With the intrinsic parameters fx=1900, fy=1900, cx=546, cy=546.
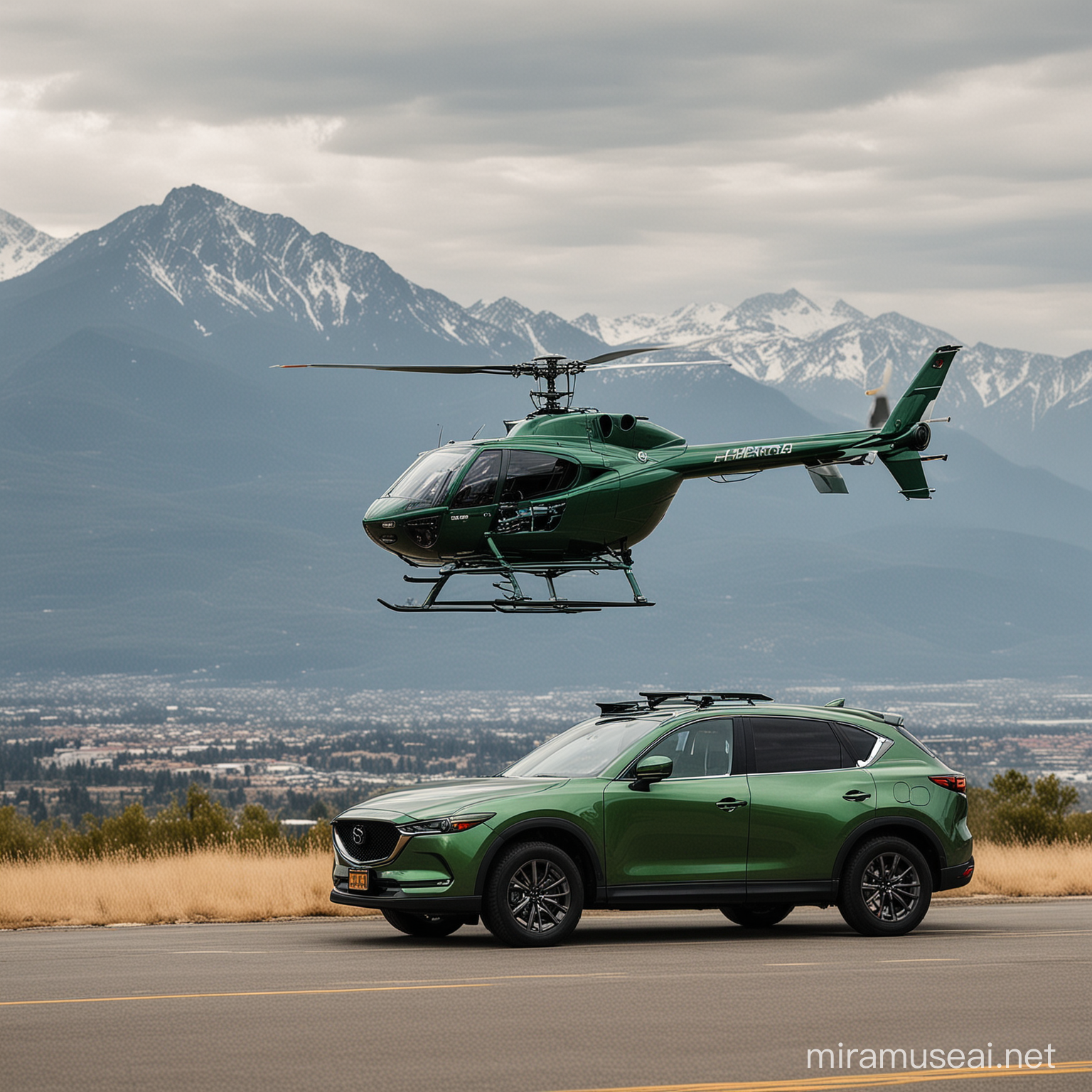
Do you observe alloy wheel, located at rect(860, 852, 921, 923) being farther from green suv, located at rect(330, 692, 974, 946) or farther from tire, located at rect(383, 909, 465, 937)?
tire, located at rect(383, 909, 465, 937)

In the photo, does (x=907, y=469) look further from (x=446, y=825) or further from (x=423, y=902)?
(x=423, y=902)

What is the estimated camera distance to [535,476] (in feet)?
72.7

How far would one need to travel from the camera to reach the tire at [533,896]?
45.0 feet

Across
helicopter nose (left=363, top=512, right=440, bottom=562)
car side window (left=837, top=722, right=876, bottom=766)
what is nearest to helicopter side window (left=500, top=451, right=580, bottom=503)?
helicopter nose (left=363, top=512, right=440, bottom=562)

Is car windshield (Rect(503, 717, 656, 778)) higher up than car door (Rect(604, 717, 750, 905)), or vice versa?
car windshield (Rect(503, 717, 656, 778))

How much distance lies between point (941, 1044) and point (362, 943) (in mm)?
6155

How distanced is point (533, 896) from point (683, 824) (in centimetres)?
127

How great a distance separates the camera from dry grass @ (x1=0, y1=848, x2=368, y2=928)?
18.2m

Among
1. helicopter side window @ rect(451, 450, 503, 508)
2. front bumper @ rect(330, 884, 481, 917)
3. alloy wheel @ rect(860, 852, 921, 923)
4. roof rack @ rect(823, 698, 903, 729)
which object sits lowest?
alloy wheel @ rect(860, 852, 921, 923)

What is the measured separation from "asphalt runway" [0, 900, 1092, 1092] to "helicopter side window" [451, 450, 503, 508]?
699 cm

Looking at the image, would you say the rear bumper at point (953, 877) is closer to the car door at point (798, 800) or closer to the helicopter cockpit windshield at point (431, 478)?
the car door at point (798, 800)

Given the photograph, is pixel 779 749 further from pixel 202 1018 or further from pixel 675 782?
pixel 202 1018

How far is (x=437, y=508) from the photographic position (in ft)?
70.8

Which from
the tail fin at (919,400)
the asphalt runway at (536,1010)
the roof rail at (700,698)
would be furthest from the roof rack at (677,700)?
the tail fin at (919,400)
